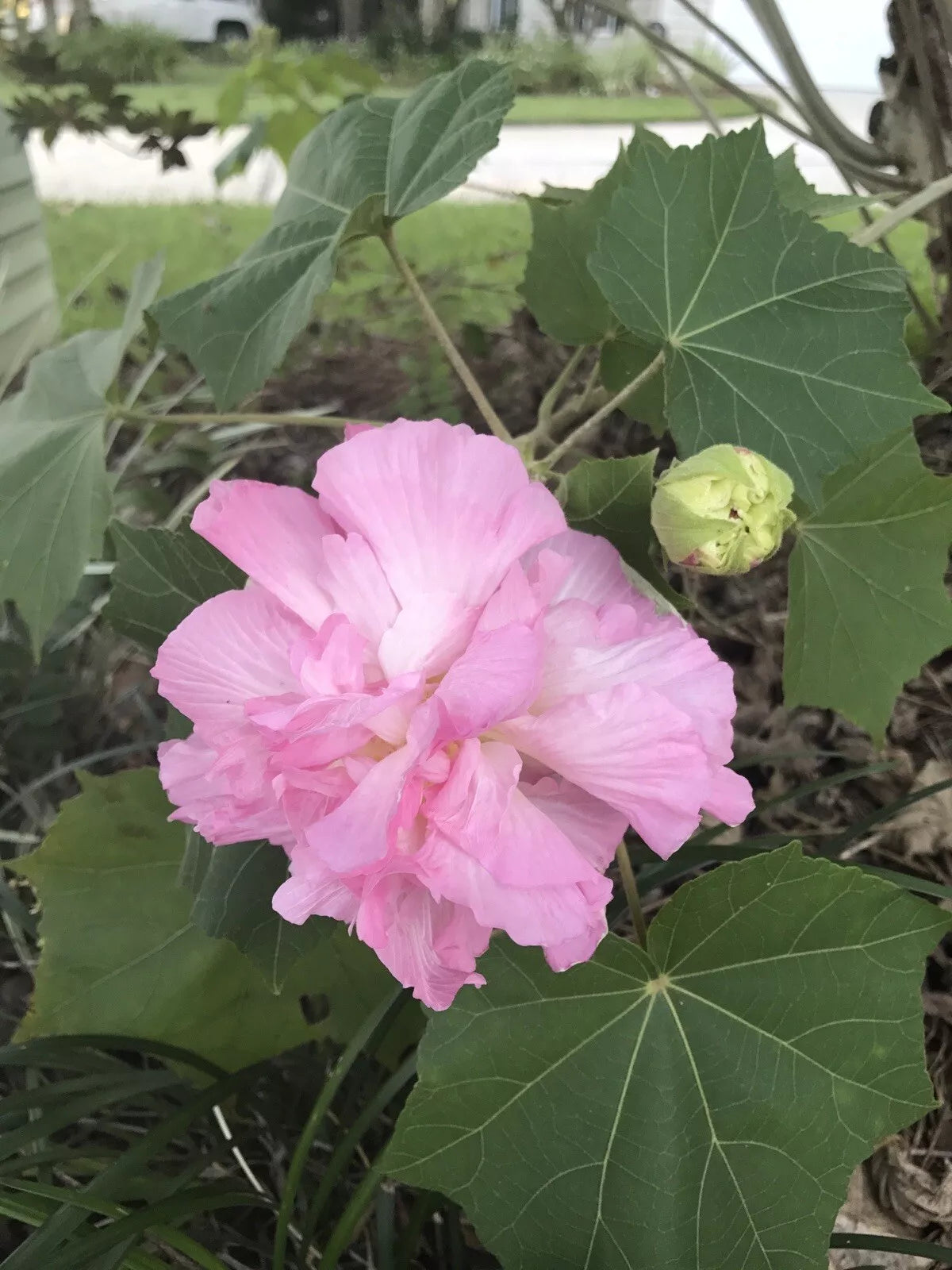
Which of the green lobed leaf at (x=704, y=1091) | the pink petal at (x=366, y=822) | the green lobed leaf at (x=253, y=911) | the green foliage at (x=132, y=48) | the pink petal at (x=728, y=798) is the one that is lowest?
the green lobed leaf at (x=704, y=1091)

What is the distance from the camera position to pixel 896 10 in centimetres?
75

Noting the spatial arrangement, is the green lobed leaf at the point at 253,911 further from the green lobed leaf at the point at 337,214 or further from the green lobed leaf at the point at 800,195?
the green lobed leaf at the point at 800,195

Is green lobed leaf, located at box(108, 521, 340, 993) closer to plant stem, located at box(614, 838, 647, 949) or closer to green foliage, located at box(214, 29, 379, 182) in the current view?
plant stem, located at box(614, 838, 647, 949)

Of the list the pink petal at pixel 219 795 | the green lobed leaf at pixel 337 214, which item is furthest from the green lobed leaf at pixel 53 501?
the pink petal at pixel 219 795

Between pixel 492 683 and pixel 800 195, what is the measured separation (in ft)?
1.49

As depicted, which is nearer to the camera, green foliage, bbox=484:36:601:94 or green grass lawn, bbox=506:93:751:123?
green grass lawn, bbox=506:93:751:123

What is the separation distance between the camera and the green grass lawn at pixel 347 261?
4.13 ft

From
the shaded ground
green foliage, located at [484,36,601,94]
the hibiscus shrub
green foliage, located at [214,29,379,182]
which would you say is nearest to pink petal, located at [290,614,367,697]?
the hibiscus shrub

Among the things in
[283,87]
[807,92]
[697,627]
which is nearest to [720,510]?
[697,627]

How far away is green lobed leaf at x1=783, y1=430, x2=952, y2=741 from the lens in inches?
19.7

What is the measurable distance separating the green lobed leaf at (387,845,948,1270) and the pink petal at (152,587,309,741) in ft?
0.55

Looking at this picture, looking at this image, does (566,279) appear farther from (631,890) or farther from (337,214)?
(631,890)

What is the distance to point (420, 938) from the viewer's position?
0.33 meters

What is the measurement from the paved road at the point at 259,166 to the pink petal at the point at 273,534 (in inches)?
29.5
